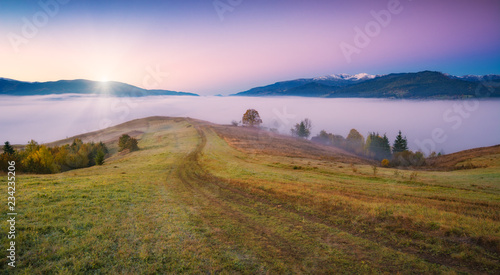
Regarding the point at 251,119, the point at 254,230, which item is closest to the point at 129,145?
the point at 254,230

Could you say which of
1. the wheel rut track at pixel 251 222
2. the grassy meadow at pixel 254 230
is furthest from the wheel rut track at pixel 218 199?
the grassy meadow at pixel 254 230

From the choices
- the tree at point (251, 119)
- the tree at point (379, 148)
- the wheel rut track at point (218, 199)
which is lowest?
the tree at point (379, 148)

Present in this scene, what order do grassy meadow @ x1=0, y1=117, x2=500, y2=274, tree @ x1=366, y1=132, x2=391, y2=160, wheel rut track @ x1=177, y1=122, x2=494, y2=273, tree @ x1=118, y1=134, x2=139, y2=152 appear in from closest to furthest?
grassy meadow @ x1=0, y1=117, x2=500, y2=274, wheel rut track @ x1=177, y1=122, x2=494, y2=273, tree @ x1=118, y1=134, x2=139, y2=152, tree @ x1=366, y1=132, x2=391, y2=160

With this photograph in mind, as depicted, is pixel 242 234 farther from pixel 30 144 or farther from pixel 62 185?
pixel 30 144

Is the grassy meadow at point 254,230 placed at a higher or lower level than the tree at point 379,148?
higher

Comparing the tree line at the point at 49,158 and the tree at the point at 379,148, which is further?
the tree at the point at 379,148

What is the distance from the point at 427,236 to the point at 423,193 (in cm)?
1134

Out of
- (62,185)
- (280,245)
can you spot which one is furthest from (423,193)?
(62,185)

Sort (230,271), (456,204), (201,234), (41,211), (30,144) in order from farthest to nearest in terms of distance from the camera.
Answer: (30,144)
(456,204)
(41,211)
(201,234)
(230,271)

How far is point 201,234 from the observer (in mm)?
12141

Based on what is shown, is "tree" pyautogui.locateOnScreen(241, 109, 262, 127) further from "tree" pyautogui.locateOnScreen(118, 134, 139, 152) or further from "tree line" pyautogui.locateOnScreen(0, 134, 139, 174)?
"tree" pyautogui.locateOnScreen(118, 134, 139, 152)

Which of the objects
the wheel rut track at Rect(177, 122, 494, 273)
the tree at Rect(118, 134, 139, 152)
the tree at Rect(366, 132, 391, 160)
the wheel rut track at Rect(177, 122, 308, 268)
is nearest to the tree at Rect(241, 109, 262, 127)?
the tree at Rect(366, 132, 391, 160)

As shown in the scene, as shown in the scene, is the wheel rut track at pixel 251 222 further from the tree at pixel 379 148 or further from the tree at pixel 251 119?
the tree at pixel 379 148

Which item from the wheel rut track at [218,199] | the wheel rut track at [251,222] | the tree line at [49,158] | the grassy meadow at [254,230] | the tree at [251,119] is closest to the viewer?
the grassy meadow at [254,230]
